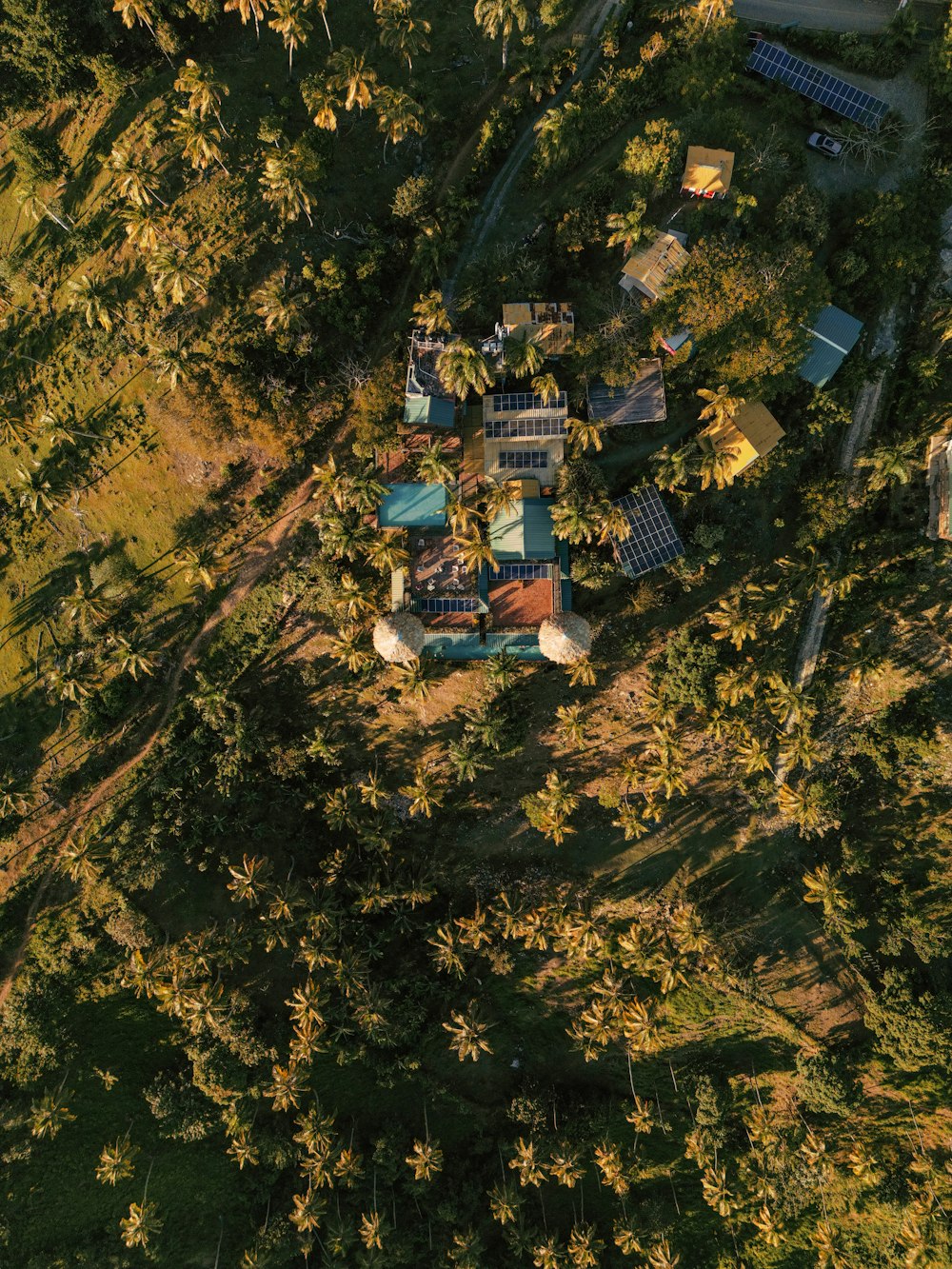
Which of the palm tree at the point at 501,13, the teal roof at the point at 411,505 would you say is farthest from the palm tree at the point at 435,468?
the palm tree at the point at 501,13

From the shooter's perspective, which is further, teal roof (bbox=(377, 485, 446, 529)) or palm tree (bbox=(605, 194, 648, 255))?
teal roof (bbox=(377, 485, 446, 529))

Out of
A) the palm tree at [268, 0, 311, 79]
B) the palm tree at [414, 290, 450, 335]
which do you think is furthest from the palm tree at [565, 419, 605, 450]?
the palm tree at [268, 0, 311, 79]

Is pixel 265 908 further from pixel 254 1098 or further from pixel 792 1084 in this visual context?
pixel 792 1084

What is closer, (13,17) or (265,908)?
(13,17)

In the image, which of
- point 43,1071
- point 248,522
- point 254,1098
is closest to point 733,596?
point 248,522

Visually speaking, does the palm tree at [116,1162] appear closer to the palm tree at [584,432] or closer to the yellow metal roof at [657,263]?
the palm tree at [584,432]

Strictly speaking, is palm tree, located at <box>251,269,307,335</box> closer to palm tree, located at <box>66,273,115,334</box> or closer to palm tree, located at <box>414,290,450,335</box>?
palm tree, located at <box>414,290,450,335</box>
